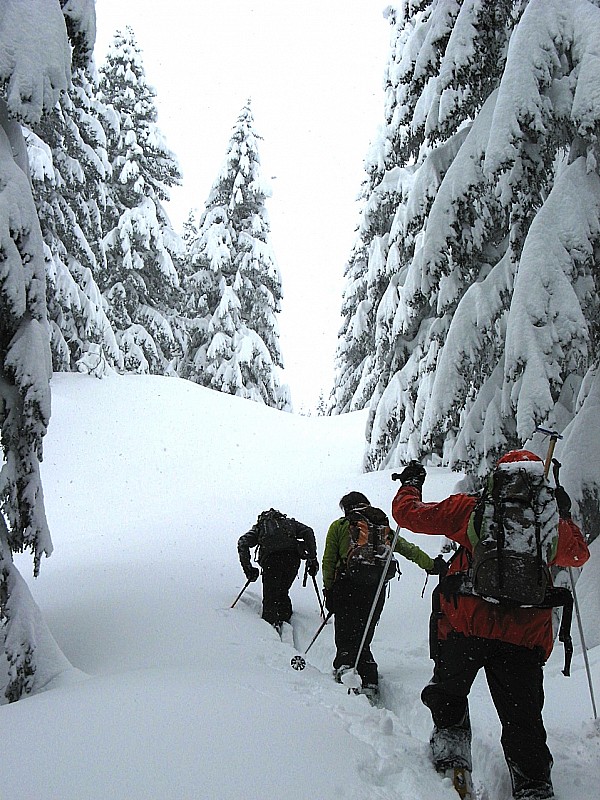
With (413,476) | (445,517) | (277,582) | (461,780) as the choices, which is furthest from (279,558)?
(461,780)

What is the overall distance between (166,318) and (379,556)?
2183 centimetres

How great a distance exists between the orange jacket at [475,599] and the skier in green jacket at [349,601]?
2065 mm

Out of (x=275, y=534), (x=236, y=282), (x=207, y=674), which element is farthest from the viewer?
(x=236, y=282)

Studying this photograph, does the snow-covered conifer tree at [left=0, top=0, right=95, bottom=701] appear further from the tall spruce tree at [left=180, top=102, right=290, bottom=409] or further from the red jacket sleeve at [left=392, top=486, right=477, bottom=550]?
the tall spruce tree at [left=180, top=102, right=290, bottom=409]

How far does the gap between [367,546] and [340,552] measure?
0.29 meters

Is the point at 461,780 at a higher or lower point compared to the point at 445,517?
lower

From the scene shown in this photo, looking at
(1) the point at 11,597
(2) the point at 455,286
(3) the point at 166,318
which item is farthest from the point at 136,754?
(3) the point at 166,318

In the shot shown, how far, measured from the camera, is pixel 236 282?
27.3 m

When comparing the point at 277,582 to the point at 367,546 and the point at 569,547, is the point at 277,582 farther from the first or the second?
the point at 569,547

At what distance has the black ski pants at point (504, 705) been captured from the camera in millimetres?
3416

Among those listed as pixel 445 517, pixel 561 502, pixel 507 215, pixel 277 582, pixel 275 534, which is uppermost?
pixel 507 215

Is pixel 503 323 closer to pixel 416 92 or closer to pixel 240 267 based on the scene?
pixel 416 92

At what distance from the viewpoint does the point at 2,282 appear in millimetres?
5281

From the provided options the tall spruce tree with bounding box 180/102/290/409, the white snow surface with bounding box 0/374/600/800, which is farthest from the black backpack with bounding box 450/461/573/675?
the tall spruce tree with bounding box 180/102/290/409
